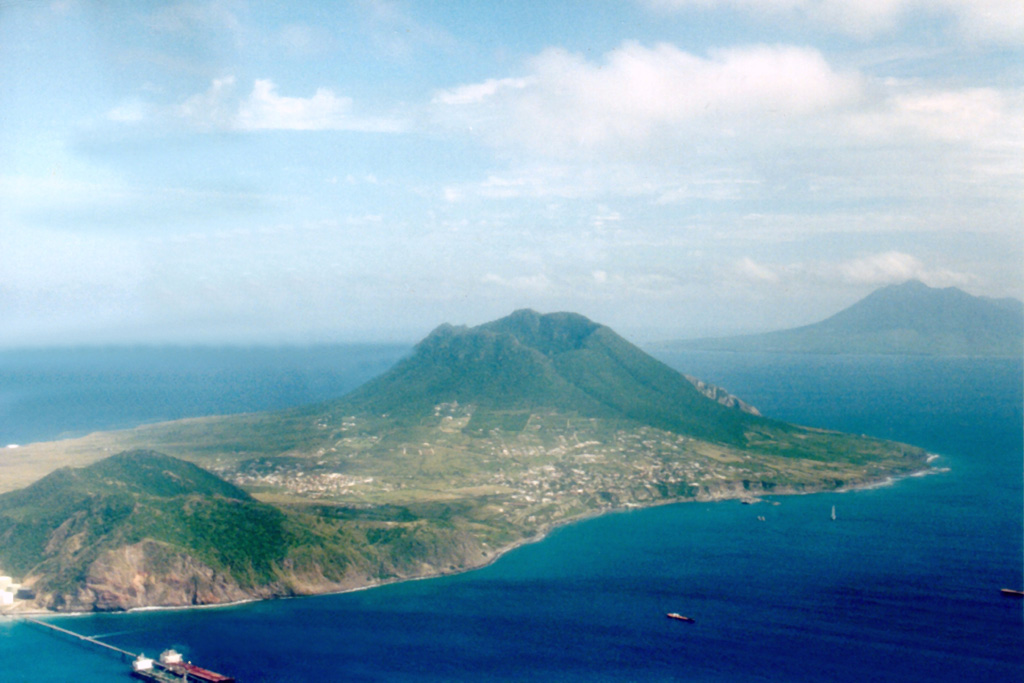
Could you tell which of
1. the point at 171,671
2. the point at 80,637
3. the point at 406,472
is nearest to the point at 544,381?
the point at 406,472

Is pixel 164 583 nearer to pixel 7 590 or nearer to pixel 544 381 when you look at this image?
pixel 7 590

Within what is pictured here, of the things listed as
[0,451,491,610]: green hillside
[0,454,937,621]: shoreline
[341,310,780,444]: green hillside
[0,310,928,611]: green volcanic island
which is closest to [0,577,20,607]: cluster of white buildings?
[0,310,928,611]: green volcanic island

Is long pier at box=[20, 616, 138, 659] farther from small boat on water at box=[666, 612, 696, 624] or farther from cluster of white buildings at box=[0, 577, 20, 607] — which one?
small boat on water at box=[666, 612, 696, 624]

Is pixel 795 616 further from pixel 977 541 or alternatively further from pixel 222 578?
pixel 222 578

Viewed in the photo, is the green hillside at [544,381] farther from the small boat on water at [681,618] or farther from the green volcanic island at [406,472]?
the small boat on water at [681,618]

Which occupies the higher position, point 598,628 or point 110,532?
point 110,532

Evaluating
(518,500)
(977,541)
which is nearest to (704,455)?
(518,500)
